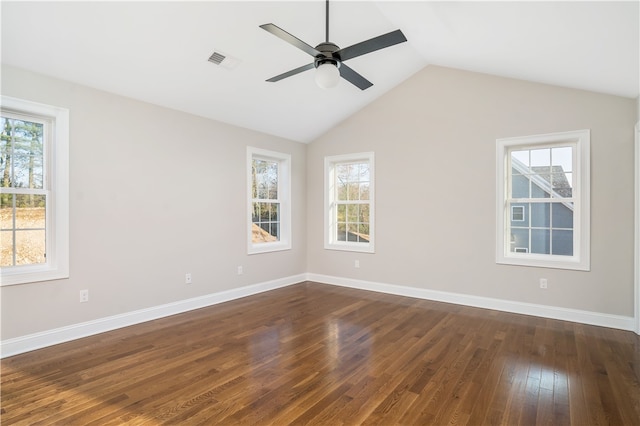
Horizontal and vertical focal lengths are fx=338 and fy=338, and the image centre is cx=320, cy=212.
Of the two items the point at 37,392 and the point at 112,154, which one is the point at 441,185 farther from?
the point at 37,392

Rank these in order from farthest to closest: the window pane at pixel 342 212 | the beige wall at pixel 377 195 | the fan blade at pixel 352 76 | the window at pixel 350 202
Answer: the window pane at pixel 342 212
the window at pixel 350 202
the beige wall at pixel 377 195
the fan blade at pixel 352 76

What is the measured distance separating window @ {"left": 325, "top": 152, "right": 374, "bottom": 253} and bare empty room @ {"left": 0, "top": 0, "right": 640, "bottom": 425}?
0.23 ft

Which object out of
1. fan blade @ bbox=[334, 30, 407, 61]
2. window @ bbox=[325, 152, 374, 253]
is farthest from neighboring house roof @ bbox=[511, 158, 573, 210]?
fan blade @ bbox=[334, 30, 407, 61]

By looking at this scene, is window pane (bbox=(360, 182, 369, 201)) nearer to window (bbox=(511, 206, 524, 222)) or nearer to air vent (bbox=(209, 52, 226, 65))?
window (bbox=(511, 206, 524, 222))

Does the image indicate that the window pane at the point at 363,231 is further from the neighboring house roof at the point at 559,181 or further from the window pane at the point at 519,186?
the neighboring house roof at the point at 559,181

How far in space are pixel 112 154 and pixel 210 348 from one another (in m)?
2.32

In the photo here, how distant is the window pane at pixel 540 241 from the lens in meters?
4.25

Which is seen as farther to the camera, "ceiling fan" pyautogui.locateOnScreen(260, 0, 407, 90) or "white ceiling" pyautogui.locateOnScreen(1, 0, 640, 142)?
"white ceiling" pyautogui.locateOnScreen(1, 0, 640, 142)

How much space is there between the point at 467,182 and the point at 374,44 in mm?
2791

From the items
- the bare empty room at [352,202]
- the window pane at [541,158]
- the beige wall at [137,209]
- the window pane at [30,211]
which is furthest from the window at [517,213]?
the window pane at [30,211]

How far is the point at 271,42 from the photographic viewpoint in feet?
11.7

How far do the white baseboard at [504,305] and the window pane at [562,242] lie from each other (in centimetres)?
68

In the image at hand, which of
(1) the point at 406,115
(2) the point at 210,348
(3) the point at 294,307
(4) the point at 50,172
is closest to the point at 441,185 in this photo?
(1) the point at 406,115

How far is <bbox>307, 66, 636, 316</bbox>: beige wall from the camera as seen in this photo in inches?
149
